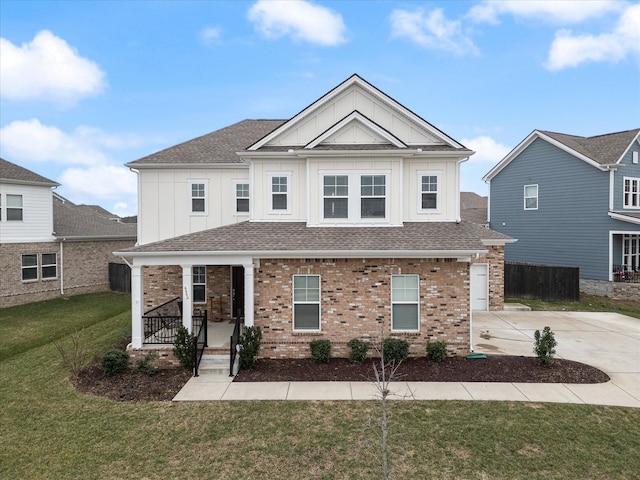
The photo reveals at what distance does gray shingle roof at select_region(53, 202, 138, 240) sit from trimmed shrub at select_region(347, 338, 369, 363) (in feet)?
61.1

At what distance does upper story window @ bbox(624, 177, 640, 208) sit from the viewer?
21281 millimetres

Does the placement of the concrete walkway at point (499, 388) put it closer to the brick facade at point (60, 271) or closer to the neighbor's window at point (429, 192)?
the neighbor's window at point (429, 192)

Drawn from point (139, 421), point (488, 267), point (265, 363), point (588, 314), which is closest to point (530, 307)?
point (588, 314)

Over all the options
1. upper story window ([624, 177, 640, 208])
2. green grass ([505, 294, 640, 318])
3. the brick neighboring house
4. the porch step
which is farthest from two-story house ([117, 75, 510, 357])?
upper story window ([624, 177, 640, 208])

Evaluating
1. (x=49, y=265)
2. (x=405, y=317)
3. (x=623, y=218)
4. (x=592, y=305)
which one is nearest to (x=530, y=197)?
(x=623, y=218)

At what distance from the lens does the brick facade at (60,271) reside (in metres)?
19.0

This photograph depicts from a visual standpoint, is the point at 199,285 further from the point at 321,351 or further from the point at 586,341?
the point at 586,341

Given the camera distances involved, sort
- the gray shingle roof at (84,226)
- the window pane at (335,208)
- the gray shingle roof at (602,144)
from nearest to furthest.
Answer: the window pane at (335,208) → the gray shingle roof at (602,144) → the gray shingle roof at (84,226)

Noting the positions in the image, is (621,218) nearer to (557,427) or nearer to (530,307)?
(530,307)

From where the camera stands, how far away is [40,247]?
20.2m

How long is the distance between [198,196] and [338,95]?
250 inches

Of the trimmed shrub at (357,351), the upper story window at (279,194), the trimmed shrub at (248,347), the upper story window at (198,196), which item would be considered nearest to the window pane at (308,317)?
the trimmed shrub at (357,351)

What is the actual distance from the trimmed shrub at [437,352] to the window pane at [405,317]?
0.67 meters

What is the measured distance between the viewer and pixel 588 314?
53.7 ft
